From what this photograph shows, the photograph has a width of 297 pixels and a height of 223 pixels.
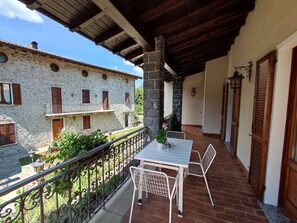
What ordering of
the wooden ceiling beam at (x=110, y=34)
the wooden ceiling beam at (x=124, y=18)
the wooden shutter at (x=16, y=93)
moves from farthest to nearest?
the wooden shutter at (x=16, y=93), the wooden ceiling beam at (x=110, y=34), the wooden ceiling beam at (x=124, y=18)

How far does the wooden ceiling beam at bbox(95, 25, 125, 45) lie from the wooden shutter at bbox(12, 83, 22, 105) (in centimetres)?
741

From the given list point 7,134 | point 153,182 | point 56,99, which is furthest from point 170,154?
point 56,99

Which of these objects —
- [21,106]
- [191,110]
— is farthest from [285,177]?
[21,106]

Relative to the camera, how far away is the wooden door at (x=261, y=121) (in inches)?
76.9

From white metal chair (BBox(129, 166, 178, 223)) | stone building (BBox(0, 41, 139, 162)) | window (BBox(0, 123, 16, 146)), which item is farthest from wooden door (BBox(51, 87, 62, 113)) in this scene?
white metal chair (BBox(129, 166, 178, 223))

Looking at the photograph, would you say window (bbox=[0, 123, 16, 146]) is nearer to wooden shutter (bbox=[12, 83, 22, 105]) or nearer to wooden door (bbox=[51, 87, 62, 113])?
wooden shutter (bbox=[12, 83, 22, 105])

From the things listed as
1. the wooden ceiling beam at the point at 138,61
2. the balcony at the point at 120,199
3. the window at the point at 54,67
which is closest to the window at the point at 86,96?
the window at the point at 54,67

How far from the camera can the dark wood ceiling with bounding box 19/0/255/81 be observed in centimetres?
189

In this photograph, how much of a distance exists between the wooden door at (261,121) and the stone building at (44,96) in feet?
30.6

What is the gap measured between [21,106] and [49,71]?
2.43 m

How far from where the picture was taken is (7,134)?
766 cm

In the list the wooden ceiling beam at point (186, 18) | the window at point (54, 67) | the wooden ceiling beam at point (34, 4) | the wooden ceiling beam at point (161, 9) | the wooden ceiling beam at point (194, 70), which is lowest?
the wooden ceiling beam at point (34, 4)

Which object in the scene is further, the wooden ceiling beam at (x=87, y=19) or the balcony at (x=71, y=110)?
the balcony at (x=71, y=110)

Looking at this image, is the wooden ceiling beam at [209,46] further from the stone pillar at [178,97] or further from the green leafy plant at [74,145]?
the green leafy plant at [74,145]
